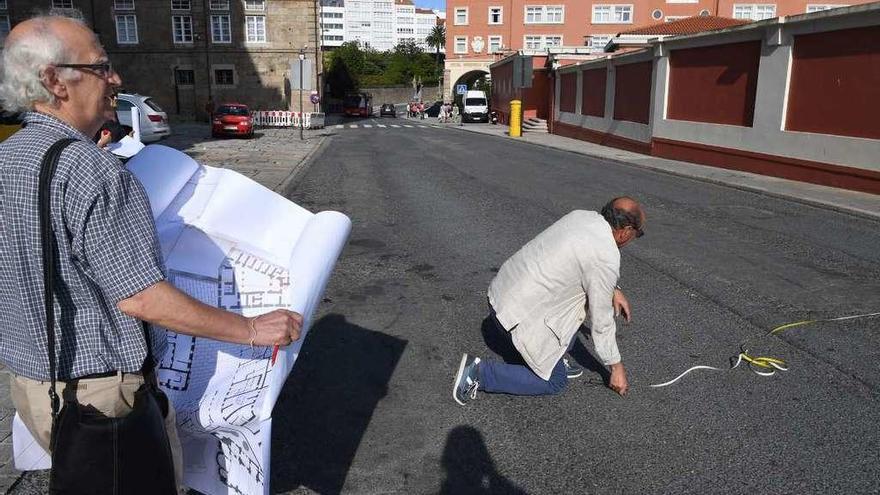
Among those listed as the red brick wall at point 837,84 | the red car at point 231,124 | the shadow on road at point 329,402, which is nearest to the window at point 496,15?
the red car at point 231,124

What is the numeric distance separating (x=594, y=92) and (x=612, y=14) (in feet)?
143

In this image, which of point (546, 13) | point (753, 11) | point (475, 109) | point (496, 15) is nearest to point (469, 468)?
point (475, 109)

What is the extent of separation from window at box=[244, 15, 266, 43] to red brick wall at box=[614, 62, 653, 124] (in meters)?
32.2

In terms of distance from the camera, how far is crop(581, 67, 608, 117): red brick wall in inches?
1105

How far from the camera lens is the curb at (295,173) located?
1296cm

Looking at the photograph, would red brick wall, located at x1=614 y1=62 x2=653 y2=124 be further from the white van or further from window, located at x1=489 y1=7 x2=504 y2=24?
window, located at x1=489 y1=7 x2=504 y2=24

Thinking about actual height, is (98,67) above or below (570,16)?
below

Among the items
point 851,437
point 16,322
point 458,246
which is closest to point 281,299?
point 16,322

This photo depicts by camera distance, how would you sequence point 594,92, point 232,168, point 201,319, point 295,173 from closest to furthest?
point 201,319, point 295,173, point 232,168, point 594,92

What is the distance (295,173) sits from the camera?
16.0 metres

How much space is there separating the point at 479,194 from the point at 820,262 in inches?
247

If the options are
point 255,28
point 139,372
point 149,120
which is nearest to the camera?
point 139,372

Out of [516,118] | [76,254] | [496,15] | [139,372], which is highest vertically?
[496,15]

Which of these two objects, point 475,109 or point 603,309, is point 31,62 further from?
point 475,109
